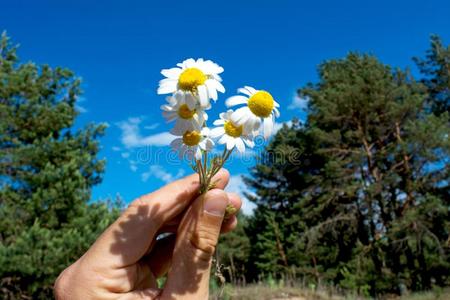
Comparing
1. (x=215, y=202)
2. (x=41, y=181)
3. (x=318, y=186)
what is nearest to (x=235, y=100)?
(x=215, y=202)

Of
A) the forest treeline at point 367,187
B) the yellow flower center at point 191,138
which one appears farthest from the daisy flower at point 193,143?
the forest treeline at point 367,187

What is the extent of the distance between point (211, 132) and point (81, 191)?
9481 millimetres

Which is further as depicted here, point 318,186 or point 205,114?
point 318,186

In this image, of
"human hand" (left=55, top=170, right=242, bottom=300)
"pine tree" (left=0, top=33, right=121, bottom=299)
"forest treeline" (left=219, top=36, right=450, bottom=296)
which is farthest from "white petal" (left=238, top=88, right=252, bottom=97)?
"forest treeline" (left=219, top=36, right=450, bottom=296)

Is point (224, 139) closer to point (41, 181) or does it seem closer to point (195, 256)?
point (195, 256)

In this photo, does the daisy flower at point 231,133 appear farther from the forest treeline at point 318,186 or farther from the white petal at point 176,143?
the forest treeline at point 318,186

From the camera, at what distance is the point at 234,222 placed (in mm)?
1658

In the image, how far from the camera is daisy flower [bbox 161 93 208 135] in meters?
1.15

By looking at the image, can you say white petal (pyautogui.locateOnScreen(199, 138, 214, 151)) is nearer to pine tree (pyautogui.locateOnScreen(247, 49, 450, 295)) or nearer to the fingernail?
the fingernail

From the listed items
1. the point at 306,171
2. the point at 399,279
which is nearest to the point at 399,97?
the point at 306,171

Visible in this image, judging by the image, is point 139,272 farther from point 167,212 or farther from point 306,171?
point 306,171

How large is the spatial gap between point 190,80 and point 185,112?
91 millimetres

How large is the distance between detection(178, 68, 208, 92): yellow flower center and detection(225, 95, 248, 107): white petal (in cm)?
11

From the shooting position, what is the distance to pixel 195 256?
140cm
